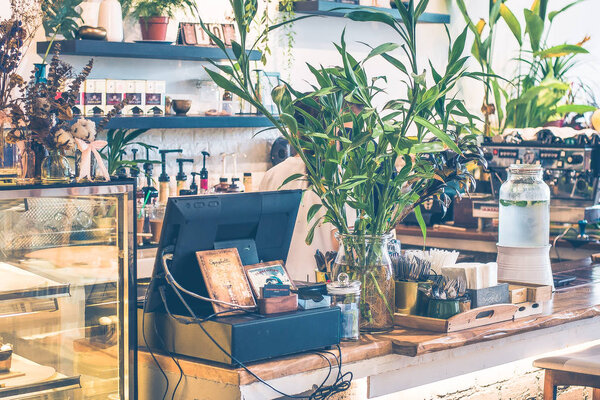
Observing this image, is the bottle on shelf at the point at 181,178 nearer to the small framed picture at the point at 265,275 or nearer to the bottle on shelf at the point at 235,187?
the bottle on shelf at the point at 235,187

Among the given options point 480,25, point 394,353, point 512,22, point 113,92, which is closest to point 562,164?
point 512,22

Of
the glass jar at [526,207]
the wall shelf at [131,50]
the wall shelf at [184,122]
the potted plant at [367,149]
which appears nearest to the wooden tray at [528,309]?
the glass jar at [526,207]

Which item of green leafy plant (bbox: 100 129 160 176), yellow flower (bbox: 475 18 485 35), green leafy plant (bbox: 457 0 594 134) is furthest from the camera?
yellow flower (bbox: 475 18 485 35)

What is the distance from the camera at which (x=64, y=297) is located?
6.69 ft

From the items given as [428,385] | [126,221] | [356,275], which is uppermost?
[126,221]

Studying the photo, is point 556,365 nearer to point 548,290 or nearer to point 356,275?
point 548,290

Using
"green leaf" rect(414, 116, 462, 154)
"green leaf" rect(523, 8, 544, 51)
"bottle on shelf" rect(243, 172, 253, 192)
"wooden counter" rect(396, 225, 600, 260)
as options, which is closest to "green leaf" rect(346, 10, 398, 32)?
"green leaf" rect(414, 116, 462, 154)

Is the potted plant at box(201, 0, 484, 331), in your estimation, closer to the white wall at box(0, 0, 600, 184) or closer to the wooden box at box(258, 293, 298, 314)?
the wooden box at box(258, 293, 298, 314)

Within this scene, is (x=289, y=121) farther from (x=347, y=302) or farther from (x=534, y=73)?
(x=534, y=73)

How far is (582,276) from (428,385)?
1.31 m

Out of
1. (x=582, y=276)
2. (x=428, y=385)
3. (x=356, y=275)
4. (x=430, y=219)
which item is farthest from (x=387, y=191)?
(x=430, y=219)

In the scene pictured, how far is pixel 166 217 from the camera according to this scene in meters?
2.07

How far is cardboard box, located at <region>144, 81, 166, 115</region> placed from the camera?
490cm

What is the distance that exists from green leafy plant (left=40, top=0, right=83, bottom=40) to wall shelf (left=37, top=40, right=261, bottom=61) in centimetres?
7
